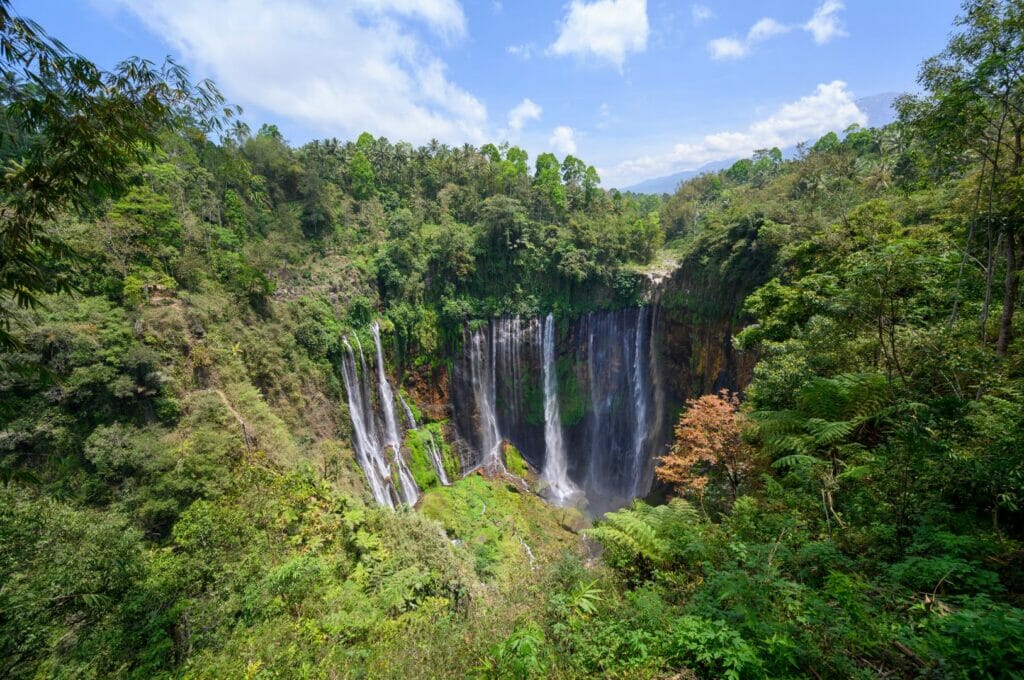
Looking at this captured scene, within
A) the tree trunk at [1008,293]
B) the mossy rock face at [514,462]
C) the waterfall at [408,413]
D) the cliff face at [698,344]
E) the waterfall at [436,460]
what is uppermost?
the tree trunk at [1008,293]

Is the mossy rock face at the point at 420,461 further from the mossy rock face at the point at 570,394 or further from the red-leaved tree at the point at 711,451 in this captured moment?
the red-leaved tree at the point at 711,451

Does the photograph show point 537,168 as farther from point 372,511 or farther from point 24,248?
point 24,248

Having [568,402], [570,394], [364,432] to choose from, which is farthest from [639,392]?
[364,432]

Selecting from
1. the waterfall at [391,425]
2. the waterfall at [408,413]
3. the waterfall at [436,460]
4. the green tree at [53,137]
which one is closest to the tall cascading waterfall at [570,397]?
the waterfall at [436,460]

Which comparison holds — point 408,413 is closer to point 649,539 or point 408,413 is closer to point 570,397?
point 570,397

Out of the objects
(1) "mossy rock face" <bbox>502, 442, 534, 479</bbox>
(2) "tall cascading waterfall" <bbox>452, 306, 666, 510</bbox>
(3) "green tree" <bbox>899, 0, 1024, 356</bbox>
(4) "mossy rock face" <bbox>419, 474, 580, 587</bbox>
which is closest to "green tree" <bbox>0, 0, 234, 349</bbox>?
(3) "green tree" <bbox>899, 0, 1024, 356</bbox>

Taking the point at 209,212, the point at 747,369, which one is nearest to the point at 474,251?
the point at 209,212
